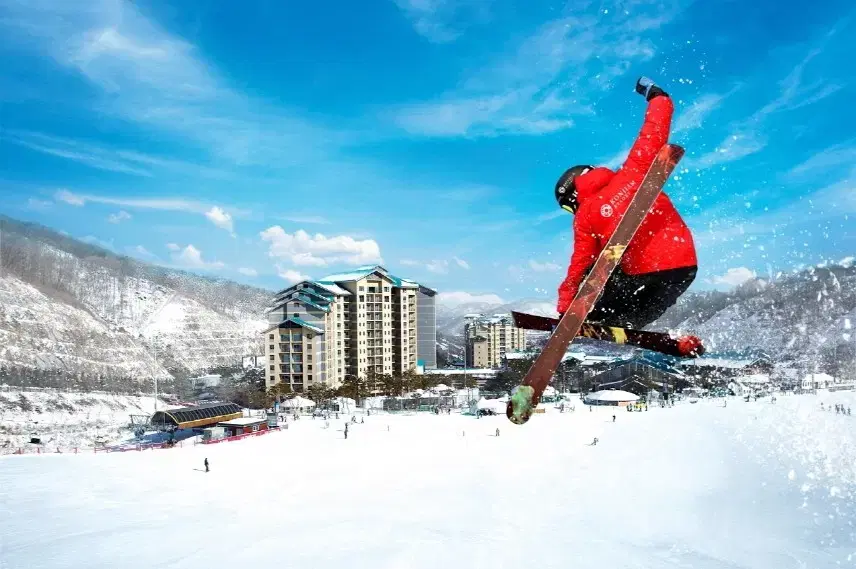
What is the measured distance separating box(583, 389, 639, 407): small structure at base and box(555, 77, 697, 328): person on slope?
112ft

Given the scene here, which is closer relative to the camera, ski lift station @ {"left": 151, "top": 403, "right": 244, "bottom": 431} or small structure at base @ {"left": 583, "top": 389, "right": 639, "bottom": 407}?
ski lift station @ {"left": 151, "top": 403, "right": 244, "bottom": 431}

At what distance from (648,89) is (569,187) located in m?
0.84

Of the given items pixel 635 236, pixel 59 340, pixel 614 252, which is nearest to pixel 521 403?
pixel 614 252

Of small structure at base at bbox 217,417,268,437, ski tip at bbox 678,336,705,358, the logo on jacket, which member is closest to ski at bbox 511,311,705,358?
ski tip at bbox 678,336,705,358

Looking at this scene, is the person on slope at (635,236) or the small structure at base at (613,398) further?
the small structure at base at (613,398)

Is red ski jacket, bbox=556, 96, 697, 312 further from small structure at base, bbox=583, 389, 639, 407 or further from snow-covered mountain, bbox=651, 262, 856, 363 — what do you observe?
small structure at base, bbox=583, 389, 639, 407

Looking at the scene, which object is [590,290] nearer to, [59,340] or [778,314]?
[778,314]

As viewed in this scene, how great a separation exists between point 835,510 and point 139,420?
35248mm

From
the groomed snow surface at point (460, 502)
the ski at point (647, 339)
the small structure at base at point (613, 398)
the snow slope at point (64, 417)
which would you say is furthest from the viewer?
the small structure at base at point (613, 398)

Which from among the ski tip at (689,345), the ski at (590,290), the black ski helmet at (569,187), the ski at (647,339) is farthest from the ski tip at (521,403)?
the black ski helmet at (569,187)

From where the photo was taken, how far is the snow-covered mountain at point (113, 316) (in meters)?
53.2

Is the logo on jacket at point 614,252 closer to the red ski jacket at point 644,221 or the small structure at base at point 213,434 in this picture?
the red ski jacket at point 644,221

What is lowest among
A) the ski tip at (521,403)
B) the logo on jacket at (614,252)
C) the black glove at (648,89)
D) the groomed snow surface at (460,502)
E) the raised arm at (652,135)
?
the groomed snow surface at (460,502)

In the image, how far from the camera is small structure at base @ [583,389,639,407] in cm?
3566
